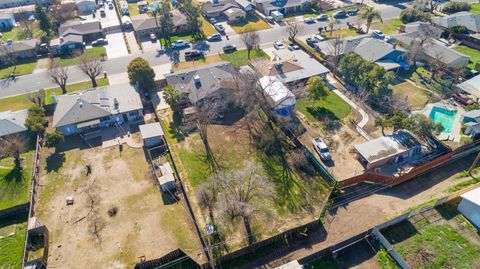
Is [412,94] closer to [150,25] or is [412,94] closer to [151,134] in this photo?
[151,134]

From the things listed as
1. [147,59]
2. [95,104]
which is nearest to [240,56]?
[147,59]

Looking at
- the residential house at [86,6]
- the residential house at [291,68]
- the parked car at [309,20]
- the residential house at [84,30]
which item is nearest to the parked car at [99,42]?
the residential house at [84,30]

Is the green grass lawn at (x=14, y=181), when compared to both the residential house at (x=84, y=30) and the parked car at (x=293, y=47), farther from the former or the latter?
the parked car at (x=293, y=47)

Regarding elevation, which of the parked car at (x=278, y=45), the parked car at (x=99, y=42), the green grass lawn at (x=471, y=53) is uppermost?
the parked car at (x=99, y=42)

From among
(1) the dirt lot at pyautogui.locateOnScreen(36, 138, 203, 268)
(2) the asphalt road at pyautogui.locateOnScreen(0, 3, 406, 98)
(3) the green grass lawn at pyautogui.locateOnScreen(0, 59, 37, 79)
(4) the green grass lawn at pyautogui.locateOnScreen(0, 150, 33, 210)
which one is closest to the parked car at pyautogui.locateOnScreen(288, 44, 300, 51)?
(2) the asphalt road at pyautogui.locateOnScreen(0, 3, 406, 98)

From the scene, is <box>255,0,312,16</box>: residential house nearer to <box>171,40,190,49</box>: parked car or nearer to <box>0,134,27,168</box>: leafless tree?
<box>171,40,190,49</box>: parked car
